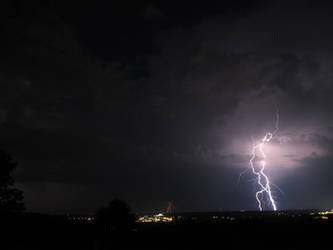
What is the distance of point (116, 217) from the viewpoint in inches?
1362

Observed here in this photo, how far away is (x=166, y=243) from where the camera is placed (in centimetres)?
2673

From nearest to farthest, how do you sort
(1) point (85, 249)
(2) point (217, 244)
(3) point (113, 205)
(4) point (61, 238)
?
(1) point (85, 249), (4) point (61, 238), (2) point (217, 244), (3) point (113, 205)

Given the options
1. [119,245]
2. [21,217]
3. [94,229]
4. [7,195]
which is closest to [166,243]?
[119,245]

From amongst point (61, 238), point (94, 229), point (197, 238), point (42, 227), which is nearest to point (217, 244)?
point (197, 238)

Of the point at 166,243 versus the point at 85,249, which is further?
the point at 166,243

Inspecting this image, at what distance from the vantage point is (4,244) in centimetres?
1995

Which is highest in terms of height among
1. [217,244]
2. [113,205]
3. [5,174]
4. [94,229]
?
[5,174]

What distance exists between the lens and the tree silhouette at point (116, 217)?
112ft

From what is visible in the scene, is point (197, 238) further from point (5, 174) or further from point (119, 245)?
point (5, 174)

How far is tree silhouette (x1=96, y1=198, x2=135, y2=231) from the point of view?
34.1 m

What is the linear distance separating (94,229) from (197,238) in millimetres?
10411

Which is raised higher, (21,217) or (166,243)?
(21,217)

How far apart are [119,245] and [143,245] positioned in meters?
2.00

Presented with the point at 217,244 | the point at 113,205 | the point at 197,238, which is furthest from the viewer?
the point at 113,205
